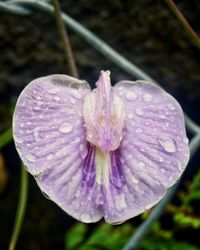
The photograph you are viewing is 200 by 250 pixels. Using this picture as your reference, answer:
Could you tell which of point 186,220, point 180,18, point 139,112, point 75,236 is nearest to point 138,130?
point 139,112

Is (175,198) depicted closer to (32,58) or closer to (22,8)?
(32,58)

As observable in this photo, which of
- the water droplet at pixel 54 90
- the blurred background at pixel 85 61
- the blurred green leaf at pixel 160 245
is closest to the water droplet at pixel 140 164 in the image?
the water droplet at pixel 54 90

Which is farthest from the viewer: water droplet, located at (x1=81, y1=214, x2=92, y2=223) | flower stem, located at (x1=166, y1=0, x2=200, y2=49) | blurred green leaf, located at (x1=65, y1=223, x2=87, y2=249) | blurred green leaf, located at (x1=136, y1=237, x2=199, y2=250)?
blurred green leaf, located at (x1=65, y1=223, x2=87, y2=249)

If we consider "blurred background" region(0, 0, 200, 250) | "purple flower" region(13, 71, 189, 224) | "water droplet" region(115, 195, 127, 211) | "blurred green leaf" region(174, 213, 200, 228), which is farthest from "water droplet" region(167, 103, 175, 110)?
"blurred background" region(0, 0, 200, 250)

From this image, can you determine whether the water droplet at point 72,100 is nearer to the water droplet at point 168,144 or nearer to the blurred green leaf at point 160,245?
the water droplet at point 168,144

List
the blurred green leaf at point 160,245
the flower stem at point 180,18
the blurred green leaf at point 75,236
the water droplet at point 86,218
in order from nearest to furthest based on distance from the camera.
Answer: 1. the water droplet at point 86,218
2. the flower stem at point 180,18
3. the blurred green leaf at point 160,245
4. the blurred green leaf at point 75,236

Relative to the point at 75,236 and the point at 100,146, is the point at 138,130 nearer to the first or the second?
the point at 100,146

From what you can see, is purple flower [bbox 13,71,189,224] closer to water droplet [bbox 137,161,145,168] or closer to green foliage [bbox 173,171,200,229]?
water droplet [bbox 137,161,145,168]

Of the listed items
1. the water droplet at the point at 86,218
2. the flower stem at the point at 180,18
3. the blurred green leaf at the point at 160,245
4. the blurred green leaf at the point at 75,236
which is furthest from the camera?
the blurred green leaf at the point at 75,236
